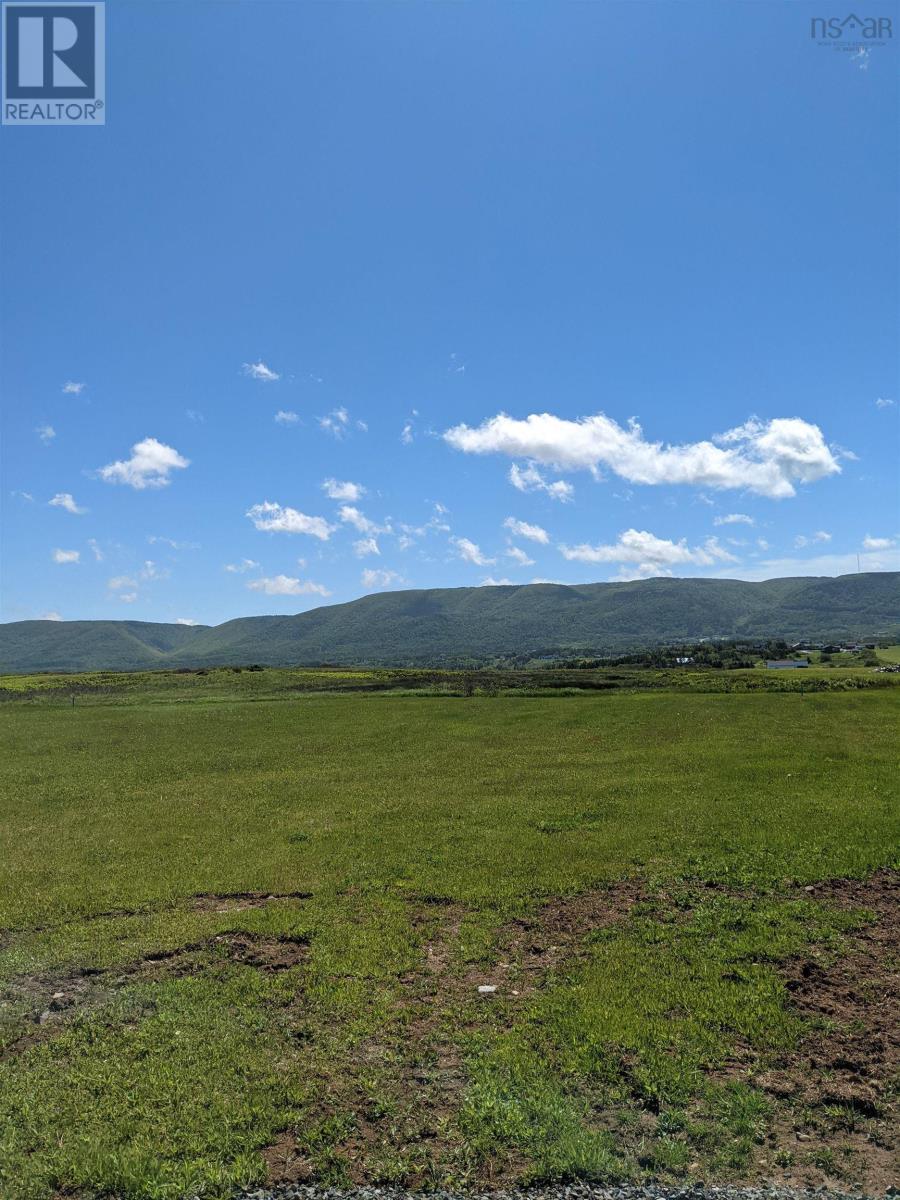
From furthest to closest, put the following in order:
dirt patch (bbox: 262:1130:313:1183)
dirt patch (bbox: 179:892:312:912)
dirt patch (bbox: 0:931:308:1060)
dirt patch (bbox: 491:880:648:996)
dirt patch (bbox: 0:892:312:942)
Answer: dirt patch (bbox: 179:892:312:912) < dirt patch (bbox: 0:892:312:942) < dirt patch (bbox: 491:880:648:996) < dirt patch (bbox: 0:931:308:1060) < dirt patch (bbox: 262:1130:313:1183)

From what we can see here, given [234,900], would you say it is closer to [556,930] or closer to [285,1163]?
→ [556,930]

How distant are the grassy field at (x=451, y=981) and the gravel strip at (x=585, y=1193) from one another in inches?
6.8

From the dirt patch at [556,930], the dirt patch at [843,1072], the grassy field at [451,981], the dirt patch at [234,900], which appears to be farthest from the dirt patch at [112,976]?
the dirt patch at [843,1072]

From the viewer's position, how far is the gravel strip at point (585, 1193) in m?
5.43

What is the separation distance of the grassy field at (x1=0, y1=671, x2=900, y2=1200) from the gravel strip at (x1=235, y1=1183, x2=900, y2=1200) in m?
0.17

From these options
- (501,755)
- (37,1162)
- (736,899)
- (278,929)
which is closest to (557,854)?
(736,899)

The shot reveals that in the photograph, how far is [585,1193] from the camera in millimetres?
5512

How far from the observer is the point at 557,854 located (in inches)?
575

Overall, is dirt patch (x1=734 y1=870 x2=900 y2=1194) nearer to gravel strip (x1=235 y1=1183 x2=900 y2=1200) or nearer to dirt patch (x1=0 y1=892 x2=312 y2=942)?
gravel strip (x1=235 y1=1183 x2=900 y2=1200)

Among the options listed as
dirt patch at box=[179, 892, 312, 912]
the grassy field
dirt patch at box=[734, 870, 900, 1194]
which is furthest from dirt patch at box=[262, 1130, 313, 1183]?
dirt patch at box=[179, 892, 312, 912]

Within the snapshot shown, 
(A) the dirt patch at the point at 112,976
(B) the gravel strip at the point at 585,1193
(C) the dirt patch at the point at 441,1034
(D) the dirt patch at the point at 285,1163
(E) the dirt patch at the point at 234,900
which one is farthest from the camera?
(E) the dirt patch at the point at 234,900

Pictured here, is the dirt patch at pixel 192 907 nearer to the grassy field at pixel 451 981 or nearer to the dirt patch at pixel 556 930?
the grassy field at pixel 451 981

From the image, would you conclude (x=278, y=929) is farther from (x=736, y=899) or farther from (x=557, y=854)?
(x=736, y=899)

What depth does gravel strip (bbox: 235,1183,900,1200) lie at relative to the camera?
5.43m
